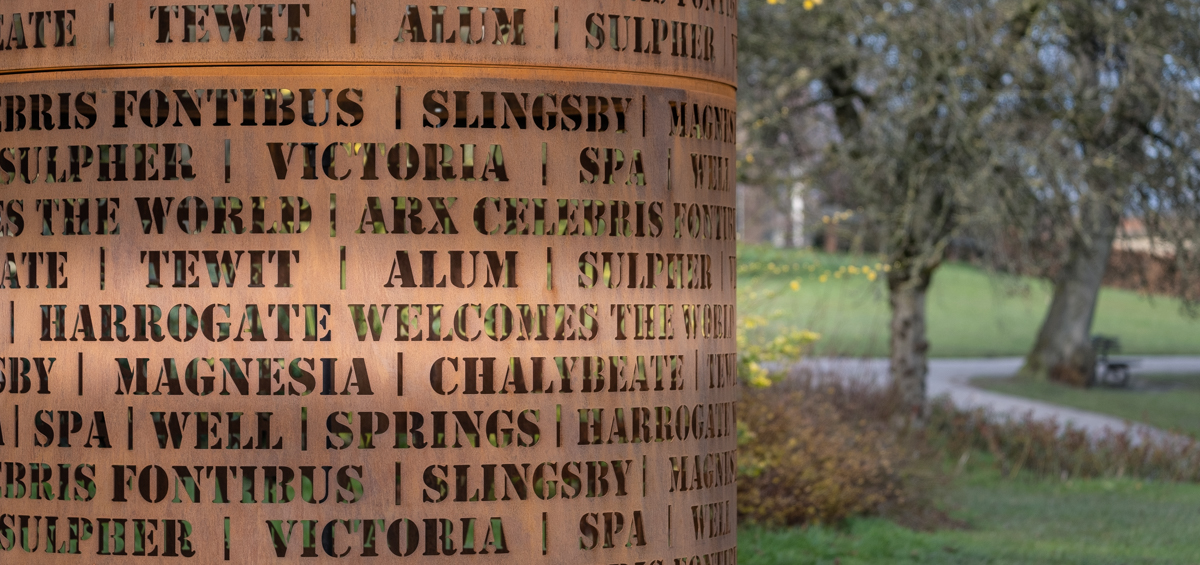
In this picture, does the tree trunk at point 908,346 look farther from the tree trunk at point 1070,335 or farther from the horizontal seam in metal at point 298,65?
the horizontal seam in metal at point 298,65

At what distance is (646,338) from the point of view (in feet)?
9.91

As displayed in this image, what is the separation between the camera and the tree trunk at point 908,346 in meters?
13.3

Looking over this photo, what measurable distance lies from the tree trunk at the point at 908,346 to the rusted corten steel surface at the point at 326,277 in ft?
34.8

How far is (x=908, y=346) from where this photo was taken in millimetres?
13461

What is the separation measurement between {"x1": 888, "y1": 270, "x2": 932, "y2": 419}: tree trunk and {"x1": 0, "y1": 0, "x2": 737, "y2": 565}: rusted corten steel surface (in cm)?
1061

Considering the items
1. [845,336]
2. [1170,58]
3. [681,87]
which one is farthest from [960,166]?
[845,336]

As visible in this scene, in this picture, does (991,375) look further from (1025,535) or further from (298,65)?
(298,65)

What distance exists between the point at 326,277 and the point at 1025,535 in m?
6.90

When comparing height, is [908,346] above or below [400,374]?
below

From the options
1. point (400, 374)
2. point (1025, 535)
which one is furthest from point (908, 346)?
point (400, 374)

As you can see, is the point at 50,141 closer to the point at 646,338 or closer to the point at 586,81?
the point at 586,81

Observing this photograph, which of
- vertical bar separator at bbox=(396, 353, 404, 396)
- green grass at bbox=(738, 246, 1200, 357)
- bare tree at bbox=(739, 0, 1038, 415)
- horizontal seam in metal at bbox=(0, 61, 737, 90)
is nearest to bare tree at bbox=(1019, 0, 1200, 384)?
bare tree at bbox=(739, 0, 1038, 415)

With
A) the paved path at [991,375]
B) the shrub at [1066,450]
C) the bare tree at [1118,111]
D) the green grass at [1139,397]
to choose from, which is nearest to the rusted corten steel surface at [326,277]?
the bare tree at [1118,111]

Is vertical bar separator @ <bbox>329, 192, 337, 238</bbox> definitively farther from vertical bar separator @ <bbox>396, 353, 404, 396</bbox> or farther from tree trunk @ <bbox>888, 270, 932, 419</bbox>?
tree trunk @ <bbox>888, 270, 932, 419</bbox>
